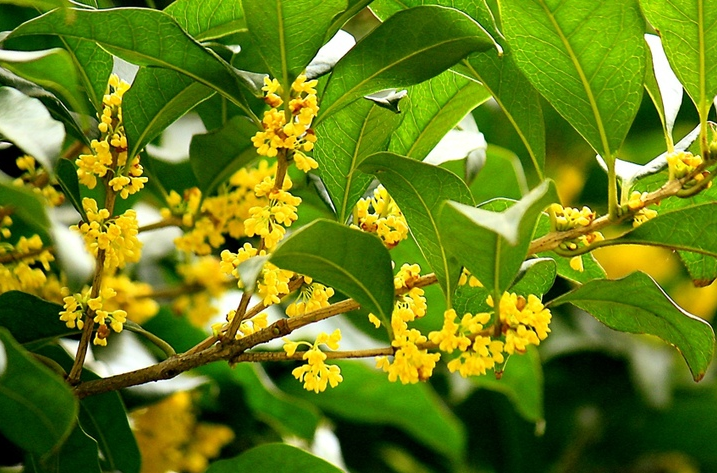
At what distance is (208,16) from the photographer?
2.55 ft

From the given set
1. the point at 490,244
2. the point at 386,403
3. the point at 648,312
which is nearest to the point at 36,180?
the point at 490,244

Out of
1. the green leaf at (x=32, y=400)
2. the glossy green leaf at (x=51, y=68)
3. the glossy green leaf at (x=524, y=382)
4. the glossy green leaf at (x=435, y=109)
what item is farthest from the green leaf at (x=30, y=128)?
the glossy green leaf at (x=524, y=382)

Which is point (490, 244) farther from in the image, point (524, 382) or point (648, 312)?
point (524, 382)

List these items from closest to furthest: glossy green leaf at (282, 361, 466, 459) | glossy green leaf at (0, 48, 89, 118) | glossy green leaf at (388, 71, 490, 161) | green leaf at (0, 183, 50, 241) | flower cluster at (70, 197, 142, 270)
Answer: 1. green leaf at (0, 183, 50, 241)
2. glossy green leaf at (0, 48, 89, 118)
3. flower cluster at (70, 197, 142, 270)
4. glossy green leaf at (388, 71, 490, 161)
5. glossy green leaf at (282, 361, 466, 459)

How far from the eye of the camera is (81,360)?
728 mm

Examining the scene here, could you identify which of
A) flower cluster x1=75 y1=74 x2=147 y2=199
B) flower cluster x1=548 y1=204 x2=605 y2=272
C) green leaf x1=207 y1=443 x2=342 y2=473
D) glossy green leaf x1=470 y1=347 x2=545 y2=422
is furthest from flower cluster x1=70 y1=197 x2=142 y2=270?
glossy green leaf x1=470 y1=347 x2=545 y2=422

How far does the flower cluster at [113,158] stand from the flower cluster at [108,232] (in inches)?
1.0

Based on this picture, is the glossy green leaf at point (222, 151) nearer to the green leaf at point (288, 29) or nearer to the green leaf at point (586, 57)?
the green leaf at point (288, 29)

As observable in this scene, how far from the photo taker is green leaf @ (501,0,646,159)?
70 cm

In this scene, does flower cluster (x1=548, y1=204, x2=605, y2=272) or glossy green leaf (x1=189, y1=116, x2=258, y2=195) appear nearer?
flower cluster (x1=548, y1=204, x2=605, y2=272)

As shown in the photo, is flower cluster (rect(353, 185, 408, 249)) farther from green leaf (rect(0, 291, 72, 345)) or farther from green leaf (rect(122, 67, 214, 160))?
green leaf (rect(0, 291, 72, 345))

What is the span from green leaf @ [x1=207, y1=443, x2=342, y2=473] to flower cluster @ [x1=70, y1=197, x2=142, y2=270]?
269 mm

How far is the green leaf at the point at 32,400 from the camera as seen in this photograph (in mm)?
629

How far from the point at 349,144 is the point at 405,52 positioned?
132mm
